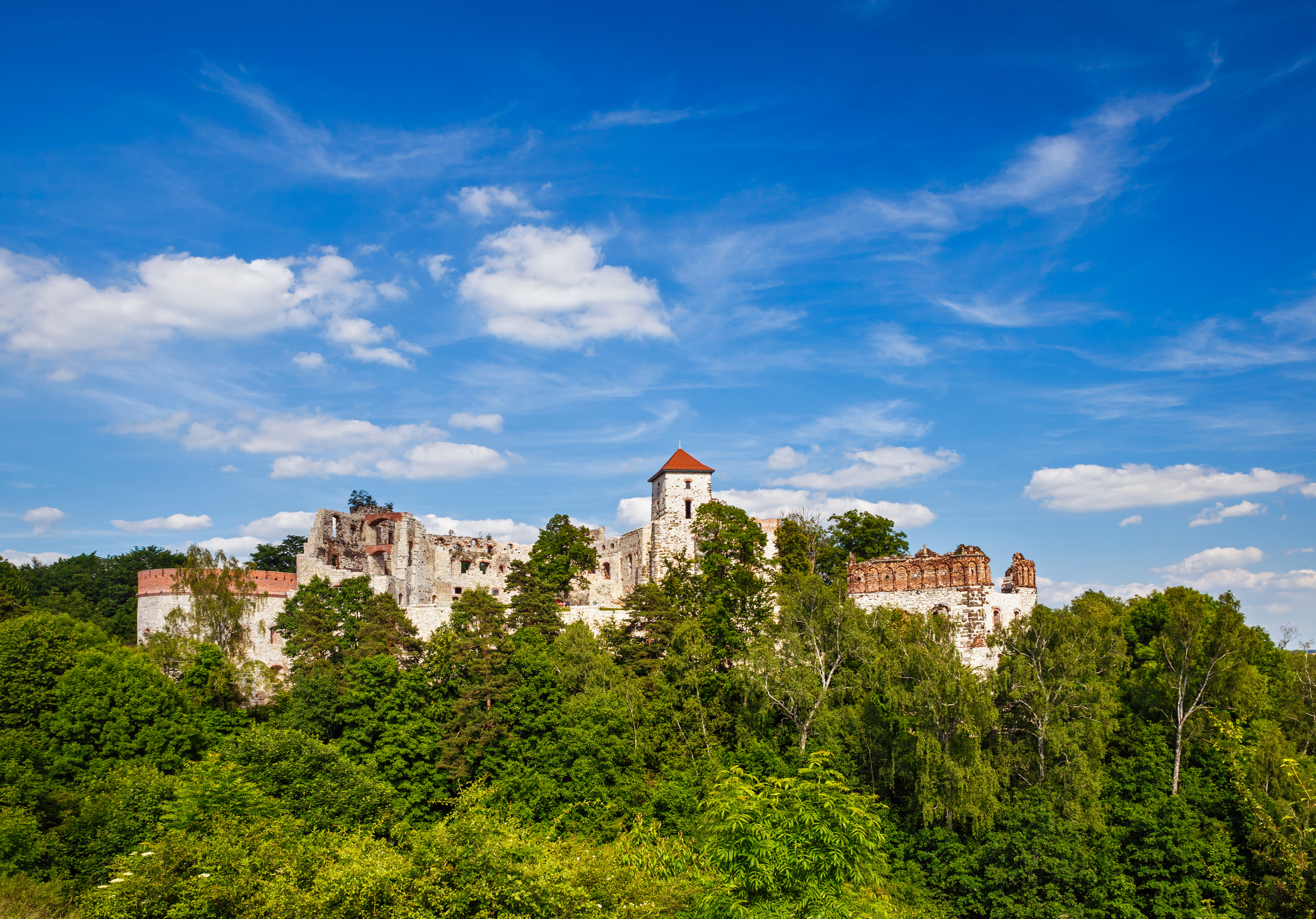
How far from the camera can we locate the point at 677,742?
39000mm

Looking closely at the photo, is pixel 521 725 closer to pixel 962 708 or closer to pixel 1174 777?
pixel 962 708

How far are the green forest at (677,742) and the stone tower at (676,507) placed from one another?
6233 millimetres

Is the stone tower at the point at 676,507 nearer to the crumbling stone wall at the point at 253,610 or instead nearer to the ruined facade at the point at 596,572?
the ruined facade at the point at 596,572

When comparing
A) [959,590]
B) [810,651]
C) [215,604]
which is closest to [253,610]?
[215,604]

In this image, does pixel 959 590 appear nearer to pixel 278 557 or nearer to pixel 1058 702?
pixel 1058 702

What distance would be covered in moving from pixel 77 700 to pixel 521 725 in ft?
61.0

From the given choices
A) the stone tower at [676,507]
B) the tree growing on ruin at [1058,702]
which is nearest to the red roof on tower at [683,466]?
the stone tower at [676,507]

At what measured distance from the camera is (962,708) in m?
35.3

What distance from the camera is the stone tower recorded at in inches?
2133

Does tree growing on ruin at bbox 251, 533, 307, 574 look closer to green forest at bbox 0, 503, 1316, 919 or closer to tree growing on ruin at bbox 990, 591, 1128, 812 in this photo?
green forest at bbox 0, 503, 1316, 919

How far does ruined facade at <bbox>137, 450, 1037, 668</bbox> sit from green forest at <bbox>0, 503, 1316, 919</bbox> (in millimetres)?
1896

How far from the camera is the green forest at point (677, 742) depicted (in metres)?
29.5

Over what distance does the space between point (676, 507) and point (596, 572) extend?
766 centimetres

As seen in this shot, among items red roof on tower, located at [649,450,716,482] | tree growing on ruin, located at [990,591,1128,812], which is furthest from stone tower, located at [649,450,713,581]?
tree growing on ruin, located at [990,591,1128,812]
